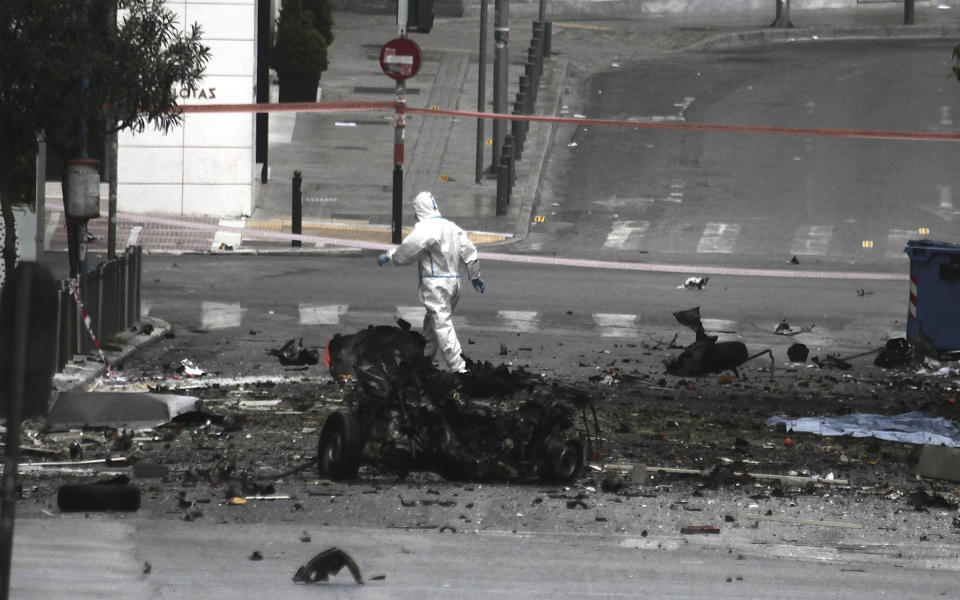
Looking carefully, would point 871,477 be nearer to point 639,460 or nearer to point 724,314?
point 639,460

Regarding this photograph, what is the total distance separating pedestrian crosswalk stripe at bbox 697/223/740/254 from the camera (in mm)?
22578

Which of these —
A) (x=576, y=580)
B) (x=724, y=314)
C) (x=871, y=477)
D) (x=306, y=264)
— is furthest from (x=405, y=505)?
(x=306, y=264)

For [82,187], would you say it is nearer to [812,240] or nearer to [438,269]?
[438,269]

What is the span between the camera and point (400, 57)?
23.5 m

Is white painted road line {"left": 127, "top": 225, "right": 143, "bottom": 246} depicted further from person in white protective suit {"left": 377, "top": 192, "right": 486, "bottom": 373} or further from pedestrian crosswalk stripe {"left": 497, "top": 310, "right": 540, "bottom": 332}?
person in white protective suit {"left": 377, "top": 192, "right": 486, "bottom": 373}

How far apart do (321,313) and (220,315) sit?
40.8 inches

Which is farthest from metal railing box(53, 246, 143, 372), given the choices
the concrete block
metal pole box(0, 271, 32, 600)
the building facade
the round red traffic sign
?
the building facade

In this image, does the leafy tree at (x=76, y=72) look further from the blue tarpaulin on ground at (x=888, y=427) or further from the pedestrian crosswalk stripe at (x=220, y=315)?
the blue tarpaulin on ground at (x=888, y=427)

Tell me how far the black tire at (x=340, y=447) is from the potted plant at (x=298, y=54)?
21184 millimetres

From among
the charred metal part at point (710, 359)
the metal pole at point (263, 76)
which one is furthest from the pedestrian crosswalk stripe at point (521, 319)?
the metal pole at point (263, 76)

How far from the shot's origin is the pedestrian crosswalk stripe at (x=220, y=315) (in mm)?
→ 16328

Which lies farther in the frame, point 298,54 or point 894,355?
point 298,54

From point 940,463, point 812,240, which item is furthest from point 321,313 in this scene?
point 812,240

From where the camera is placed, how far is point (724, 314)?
17.5m
